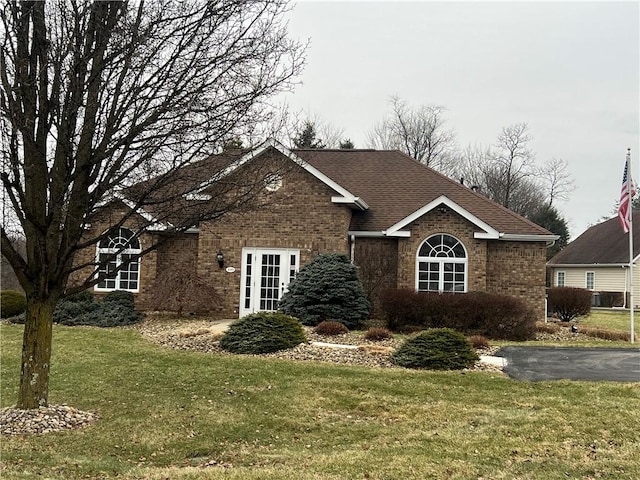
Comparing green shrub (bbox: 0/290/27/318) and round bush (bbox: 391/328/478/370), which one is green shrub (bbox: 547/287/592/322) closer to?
round bush (bbox: 391/328/478/370)

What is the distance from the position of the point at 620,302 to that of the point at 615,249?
387 cm

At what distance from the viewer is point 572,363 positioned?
11.5 meters

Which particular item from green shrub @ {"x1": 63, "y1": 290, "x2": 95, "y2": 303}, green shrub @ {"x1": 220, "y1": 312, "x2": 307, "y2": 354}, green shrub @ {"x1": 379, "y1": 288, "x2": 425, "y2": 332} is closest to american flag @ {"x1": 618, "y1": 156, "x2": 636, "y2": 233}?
green shrub @ {"x1": 379, "y1": 288, "x2": 425, "y2": 332}

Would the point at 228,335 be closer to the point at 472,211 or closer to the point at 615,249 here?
the point at 472,211

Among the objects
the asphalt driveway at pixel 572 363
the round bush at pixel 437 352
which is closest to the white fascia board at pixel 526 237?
the asphalt driveway at pixel 572 363

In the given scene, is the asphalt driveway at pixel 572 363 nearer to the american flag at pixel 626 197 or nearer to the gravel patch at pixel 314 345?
the gravel patch at pixel 314 345

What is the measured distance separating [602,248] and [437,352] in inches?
1279

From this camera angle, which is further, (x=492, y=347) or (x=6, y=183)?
(x=492, y=347)

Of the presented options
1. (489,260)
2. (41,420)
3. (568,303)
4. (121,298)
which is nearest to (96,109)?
(41,420)

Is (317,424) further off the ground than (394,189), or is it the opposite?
(394,189)

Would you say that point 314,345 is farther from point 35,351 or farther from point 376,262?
point 376,262

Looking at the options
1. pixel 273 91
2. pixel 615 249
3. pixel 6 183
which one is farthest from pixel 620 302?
pixel 6 183

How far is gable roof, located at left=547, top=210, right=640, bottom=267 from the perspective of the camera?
3634 centimetres

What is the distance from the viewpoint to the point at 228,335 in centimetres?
1273
